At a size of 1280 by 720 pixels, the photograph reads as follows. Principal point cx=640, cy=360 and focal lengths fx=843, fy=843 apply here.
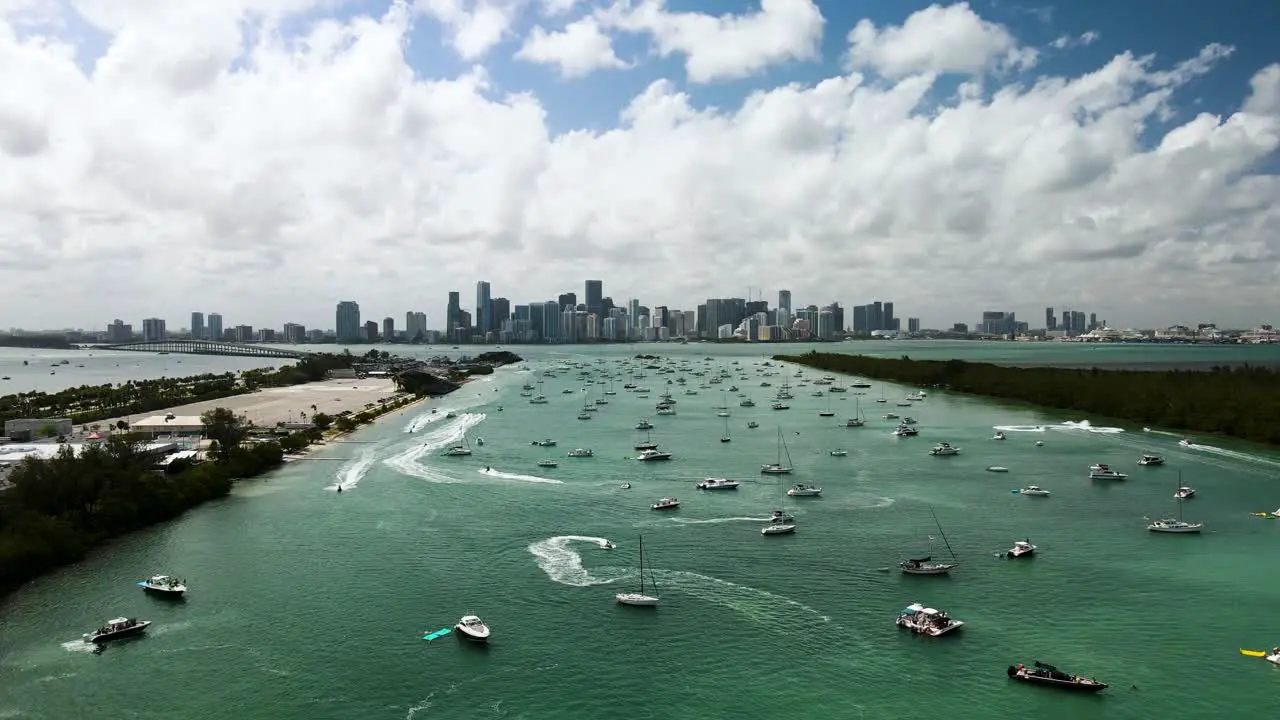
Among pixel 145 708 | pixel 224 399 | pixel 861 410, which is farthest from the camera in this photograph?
pixel 224 399

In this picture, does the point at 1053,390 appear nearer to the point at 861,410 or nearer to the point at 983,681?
the point at 861,410

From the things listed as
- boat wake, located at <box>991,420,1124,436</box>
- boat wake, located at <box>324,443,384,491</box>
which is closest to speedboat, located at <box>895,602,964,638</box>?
boat wake, located at <box>324,443,384,491</box>

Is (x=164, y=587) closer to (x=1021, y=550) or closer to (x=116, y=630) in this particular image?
(x=116, y=630)

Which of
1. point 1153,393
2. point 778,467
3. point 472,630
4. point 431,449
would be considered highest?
point 1153,393

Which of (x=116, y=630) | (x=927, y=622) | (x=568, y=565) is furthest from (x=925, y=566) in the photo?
(x=116, y=630)

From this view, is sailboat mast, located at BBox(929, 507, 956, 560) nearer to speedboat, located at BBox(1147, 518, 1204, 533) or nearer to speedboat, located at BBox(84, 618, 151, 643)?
speedboat, located at BBox(1147, 518, 1204, 533)

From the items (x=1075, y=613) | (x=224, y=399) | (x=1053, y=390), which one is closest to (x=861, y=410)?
(x=1053, y=390)
